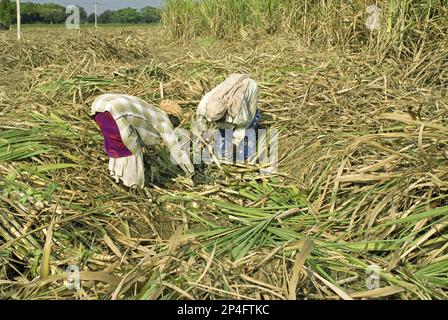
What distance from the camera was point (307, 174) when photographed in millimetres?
3051

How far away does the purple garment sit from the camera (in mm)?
2738

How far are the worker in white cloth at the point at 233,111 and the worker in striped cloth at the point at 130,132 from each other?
1.43ft

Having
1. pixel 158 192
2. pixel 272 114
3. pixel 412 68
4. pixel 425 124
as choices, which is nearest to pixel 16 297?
pixel 158 192

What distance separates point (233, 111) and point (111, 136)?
903 millimetres

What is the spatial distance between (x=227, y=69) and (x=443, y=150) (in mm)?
2738

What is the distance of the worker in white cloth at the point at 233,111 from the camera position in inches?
131

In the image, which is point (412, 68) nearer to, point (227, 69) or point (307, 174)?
point (227, 69)

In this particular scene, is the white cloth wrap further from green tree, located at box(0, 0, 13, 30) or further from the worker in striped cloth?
green tree, located at box(0, 0, 13, 30)

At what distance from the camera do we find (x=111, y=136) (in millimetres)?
2828

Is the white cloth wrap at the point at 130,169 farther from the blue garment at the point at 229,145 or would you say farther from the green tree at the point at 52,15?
the green tree at the point at 52,15

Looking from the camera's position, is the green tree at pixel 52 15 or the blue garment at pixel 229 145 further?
the green tree at pixel 52 15

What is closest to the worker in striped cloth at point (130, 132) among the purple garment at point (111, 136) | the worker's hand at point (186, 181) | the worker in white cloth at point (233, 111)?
the purple garment at point (111, 136)

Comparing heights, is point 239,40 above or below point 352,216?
above

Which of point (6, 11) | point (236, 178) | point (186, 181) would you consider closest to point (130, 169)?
point (186, 181)
